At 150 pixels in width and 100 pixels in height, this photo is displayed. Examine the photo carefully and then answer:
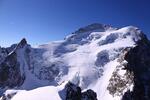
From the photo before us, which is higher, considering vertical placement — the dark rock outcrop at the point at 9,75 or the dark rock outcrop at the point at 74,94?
Answer: the dark rock outcrop at the point at 9,75

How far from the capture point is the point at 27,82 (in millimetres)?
190875

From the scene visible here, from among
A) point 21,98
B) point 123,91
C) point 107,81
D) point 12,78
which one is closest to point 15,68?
point 12,78

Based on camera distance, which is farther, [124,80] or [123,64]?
[123,64]

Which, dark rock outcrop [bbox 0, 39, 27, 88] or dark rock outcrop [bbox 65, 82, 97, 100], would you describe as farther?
dark rock outcrop [bbox 0, 39, 27, 88]

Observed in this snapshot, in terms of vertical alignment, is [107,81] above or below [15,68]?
below

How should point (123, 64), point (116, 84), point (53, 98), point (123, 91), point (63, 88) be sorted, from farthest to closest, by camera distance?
point (123, 64) < point (116, 84) < point (123, 91) < point (63, 88) < point (53, 98)

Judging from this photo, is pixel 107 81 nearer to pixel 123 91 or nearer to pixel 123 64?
pixel 123 64

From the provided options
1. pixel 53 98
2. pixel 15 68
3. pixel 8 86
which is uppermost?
pixel 15 68

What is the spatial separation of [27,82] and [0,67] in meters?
19.6

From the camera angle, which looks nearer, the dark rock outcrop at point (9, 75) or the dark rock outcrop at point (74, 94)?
the dark rock outcrop at point (74, 94)

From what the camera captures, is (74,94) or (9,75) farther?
(9,75)

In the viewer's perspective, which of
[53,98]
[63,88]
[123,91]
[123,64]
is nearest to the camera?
[53,98]

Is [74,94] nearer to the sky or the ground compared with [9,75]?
nearer to the ground

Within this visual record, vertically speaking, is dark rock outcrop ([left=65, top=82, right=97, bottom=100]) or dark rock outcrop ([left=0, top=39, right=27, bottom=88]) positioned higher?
dark rock outcrop ([left=0, top=39, right=27, bottom=88])
